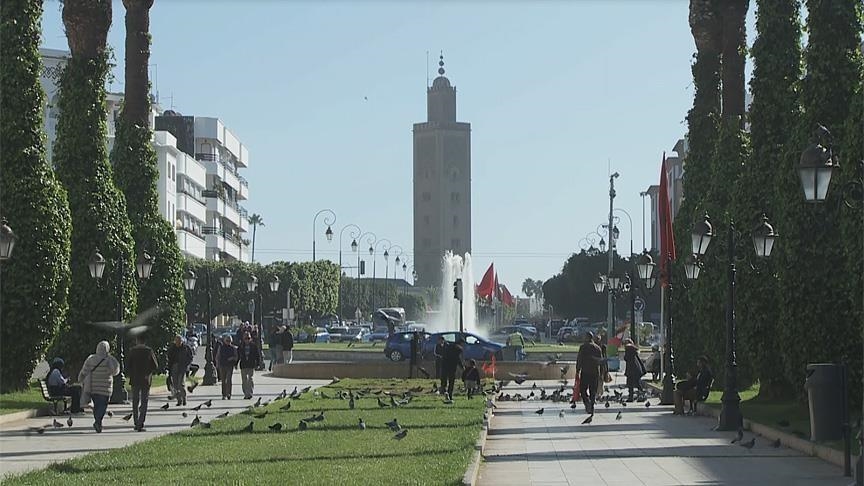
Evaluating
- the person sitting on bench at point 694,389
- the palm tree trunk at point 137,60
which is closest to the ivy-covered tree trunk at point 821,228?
the person sitting on bench at point 694,389

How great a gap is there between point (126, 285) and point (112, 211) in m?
1.78

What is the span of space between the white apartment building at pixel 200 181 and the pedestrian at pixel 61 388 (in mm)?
68714

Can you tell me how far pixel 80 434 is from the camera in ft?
78.3

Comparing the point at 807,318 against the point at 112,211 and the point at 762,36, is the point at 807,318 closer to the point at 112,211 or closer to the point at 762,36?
the point at 762,36

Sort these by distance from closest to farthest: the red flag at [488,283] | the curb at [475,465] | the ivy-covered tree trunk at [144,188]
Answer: the curb at [475,465] < the ivy-covered tree trunk at [144,188] < the red flag at [488,283]

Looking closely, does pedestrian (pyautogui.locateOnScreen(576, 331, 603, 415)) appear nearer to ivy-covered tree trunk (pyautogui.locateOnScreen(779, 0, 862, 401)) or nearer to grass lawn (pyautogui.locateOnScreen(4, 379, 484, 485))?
grass lawn (pyautogui.locateOnScreen(4, 379, 484, 485))

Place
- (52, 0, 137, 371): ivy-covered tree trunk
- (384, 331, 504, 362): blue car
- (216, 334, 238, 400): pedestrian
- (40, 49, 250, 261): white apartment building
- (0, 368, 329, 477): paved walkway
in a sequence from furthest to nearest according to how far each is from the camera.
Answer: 1. (40, 49, 250, 261): white apartment building
2. (384, 331, 504, 362): blue car
3. (216, 334, 238, 400): pedestrian
4. (52, 0, 137, 371): ivy-covered tree trunk
5. (0, 368, 329, 477): paved walkway

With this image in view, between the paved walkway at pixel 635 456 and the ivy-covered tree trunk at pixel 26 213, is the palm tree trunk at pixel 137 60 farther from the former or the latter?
the paved walkway at pixel 635 456

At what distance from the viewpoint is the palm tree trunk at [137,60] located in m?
40.7

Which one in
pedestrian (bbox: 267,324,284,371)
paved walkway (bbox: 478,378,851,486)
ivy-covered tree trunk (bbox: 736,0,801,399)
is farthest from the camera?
pedestrian (bbox: 267,324,284,371)

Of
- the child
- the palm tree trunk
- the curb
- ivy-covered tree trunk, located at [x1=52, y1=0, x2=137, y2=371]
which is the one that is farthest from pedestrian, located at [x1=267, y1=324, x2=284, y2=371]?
the curb

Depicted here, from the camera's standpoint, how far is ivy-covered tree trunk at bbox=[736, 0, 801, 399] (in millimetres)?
30141

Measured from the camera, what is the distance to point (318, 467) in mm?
16672

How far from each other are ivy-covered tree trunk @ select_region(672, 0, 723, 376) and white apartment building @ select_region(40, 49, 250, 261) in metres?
61.7
